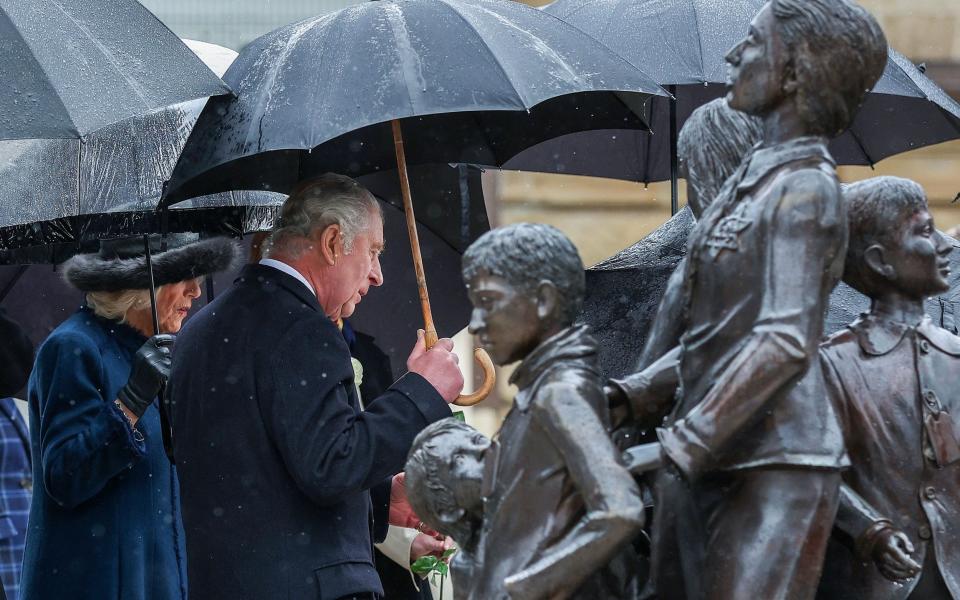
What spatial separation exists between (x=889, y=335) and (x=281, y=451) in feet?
5.25

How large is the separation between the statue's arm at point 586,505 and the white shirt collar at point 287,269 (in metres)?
1.72

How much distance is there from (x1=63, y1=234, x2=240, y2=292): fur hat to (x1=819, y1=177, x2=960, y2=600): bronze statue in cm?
281

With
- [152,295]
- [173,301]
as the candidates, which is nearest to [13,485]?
[173,301]

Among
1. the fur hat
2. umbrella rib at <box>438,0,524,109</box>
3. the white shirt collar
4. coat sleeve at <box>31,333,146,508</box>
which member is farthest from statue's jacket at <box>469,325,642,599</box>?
the fur hat

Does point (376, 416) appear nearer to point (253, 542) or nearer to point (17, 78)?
point (253, 542)

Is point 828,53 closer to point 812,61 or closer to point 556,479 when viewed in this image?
point 812,61

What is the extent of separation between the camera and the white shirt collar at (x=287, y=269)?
4277 millimetres

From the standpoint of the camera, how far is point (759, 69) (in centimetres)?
283

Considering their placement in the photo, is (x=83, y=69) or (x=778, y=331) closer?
(x=778, y=331)

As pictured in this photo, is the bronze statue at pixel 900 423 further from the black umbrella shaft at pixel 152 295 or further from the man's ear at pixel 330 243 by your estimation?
the black umbrella shaft at pixel 152 295

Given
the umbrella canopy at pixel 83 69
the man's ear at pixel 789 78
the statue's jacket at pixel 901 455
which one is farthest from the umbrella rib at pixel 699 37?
the man's ear at pixel 789 78

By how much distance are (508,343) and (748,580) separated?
21.7 inches

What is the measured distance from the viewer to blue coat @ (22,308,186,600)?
16.3 ft

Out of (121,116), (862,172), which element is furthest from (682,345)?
(862,172)
